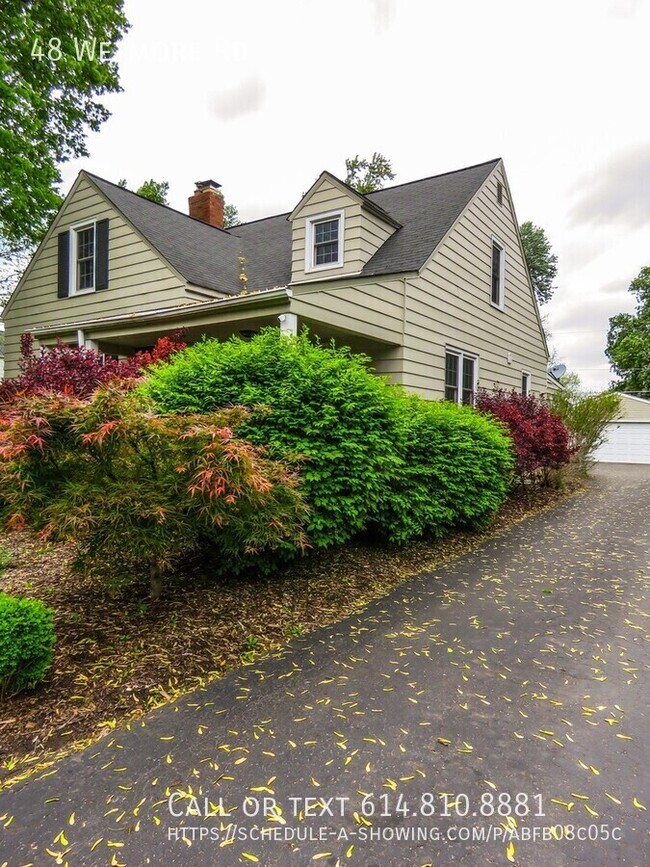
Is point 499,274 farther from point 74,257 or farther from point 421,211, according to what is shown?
point 74,257

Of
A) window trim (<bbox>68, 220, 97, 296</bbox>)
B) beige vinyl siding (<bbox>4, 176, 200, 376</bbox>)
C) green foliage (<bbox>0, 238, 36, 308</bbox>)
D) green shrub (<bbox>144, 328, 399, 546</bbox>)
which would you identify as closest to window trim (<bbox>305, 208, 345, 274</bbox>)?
beige vinyl siding (<bbox>4, 176, 200, 376</bbox>)

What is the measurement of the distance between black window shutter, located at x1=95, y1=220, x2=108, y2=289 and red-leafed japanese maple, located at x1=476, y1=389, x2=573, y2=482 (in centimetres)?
838

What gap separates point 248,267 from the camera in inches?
437

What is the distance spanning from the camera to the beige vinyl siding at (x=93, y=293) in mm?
9320

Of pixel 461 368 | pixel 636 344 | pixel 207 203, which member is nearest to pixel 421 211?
pixel 461 368

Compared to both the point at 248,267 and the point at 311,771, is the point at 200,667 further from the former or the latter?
the point at 248,267

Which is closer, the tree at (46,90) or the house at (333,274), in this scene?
the house at (333,274)

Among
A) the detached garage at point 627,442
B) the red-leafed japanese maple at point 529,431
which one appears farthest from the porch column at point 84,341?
the detached garage at point 627,442

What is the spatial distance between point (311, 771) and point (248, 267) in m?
10.6

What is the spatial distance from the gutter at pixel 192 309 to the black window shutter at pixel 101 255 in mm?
1956

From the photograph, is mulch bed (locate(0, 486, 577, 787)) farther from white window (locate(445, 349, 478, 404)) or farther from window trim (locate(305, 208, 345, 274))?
A: window trim (locate(305, 208, 345, 274))

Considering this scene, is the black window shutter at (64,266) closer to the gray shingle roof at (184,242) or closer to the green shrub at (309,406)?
the gray shingle roof at (184,242)

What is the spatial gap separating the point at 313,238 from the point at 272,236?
340 cm

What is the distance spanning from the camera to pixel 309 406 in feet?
15.1
